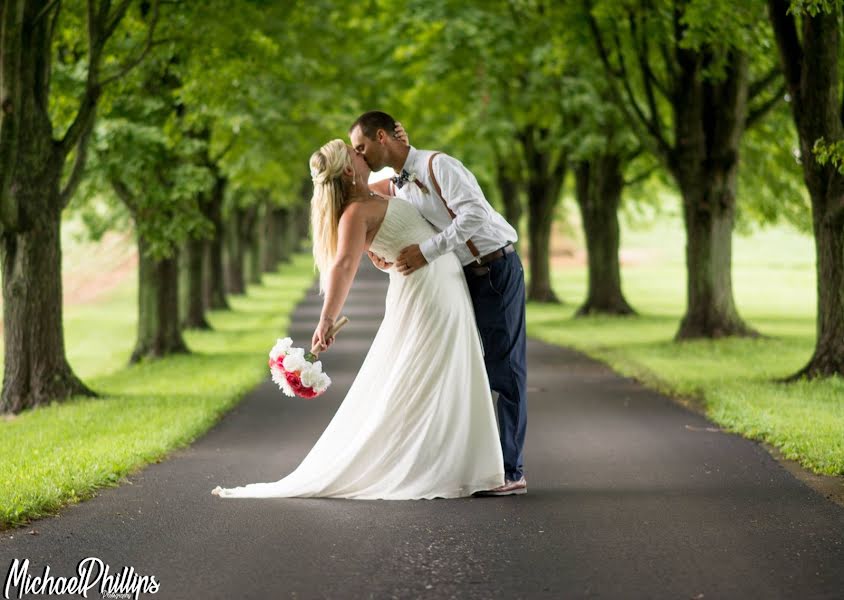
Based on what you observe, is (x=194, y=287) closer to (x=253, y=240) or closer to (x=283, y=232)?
(x=253, y=240)

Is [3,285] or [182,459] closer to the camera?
[182,459]

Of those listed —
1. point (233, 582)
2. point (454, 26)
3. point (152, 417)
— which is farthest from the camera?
point (454, 26)

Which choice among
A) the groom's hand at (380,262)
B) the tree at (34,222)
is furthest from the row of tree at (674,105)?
the tree at (34,222)

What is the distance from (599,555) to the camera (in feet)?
20.3

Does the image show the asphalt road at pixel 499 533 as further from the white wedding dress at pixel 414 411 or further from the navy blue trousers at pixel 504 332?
the navy blue trousers at pixel 504 332

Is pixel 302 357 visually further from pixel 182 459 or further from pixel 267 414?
pixel 267 414

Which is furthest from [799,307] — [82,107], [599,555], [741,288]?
[599,555]

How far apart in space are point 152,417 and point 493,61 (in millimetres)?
15812

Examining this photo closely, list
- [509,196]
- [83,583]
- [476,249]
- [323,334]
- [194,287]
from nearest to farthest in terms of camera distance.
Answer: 1. [83,583]
2. [323,334]
3. [476,249]
4. [194,287]
5. [509,196]

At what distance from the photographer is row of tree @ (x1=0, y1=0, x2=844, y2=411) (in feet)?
45.3

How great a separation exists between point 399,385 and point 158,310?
13859 millimetres

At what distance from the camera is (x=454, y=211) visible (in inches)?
310

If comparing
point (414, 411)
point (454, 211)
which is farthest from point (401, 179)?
point (414, 411)

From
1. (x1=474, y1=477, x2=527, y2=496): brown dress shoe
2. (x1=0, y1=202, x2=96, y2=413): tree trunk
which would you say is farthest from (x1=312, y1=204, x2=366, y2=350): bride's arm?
(x1=0, y1=202, x2=96, y2=413): tree trunk
